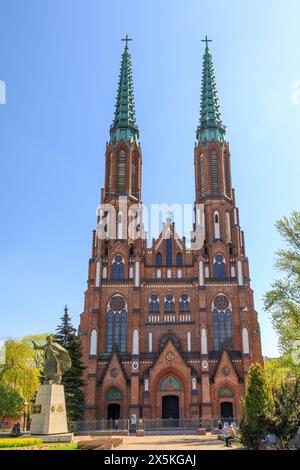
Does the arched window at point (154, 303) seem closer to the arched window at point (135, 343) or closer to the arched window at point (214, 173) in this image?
the arched window at point (135, 343)

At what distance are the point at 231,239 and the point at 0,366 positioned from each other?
27.7 metres

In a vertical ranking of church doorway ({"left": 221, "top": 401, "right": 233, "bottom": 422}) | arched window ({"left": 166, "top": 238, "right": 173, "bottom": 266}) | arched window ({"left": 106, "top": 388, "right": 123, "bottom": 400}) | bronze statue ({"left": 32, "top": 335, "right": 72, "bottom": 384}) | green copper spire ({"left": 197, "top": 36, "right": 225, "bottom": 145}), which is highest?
green copper spire ({"left": 197, "top": 36, "right": 225, "bottom": 145})

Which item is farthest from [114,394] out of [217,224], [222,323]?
[217,224]

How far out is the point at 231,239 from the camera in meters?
51.3

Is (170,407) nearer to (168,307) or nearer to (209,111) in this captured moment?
(168,307)

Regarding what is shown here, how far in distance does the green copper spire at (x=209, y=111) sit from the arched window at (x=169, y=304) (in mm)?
20368

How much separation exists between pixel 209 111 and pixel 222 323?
28780mm

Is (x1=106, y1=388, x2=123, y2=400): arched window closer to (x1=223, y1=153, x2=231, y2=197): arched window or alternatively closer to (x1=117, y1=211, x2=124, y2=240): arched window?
(x1=117, y1=211, x2=124, y2=240): arched window

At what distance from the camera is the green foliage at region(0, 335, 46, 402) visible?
39656mm

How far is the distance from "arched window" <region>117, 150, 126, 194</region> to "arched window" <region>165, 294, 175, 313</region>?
46.0ft

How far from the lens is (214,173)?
5409 cm

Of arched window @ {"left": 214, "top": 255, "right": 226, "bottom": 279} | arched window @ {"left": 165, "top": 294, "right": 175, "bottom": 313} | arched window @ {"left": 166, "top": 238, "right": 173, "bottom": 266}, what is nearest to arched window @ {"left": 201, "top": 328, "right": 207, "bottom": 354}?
arched window @ {"left": 165, "top": 294, "right": 175, "bottom": 313}

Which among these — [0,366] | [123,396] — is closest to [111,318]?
[123,396]
